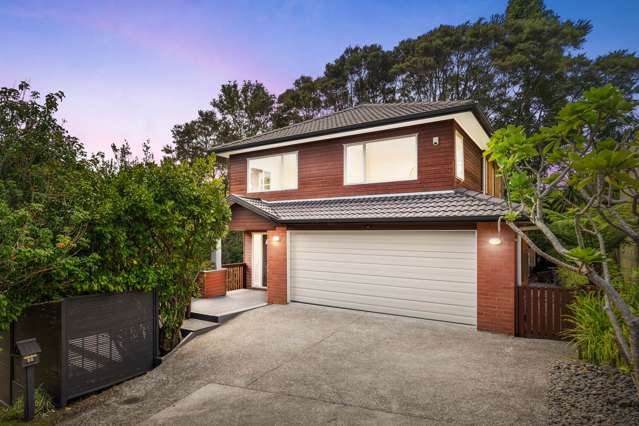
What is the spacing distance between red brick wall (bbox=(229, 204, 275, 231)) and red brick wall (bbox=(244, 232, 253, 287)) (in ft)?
8.23

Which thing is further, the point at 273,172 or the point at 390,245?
the point at 273,172

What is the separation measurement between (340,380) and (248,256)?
8.84 meters

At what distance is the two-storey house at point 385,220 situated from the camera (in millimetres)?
7906

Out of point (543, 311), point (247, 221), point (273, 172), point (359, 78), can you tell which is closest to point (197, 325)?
point (247, 221)

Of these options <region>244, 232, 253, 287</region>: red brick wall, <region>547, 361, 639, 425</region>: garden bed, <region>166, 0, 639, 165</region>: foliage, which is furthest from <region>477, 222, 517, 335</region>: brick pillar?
<region>166, 0, 639, 165</region>: foliage

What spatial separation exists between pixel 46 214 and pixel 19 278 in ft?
3.51

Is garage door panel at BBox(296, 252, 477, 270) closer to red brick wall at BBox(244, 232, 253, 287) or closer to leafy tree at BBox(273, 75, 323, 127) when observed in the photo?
red brick wall at BBox(244, 232, 253, 287)

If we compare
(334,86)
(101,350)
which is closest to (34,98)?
(101,350)

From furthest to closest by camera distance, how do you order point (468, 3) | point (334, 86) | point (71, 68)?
point (468, 3) < point (334, 86) < point (71, 68)

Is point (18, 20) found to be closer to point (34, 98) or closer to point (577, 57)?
point (34, 98)

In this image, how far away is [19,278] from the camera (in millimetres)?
4199

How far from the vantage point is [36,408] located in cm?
460

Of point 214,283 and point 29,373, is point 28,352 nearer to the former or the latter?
point 29,373

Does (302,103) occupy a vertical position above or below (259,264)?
above
